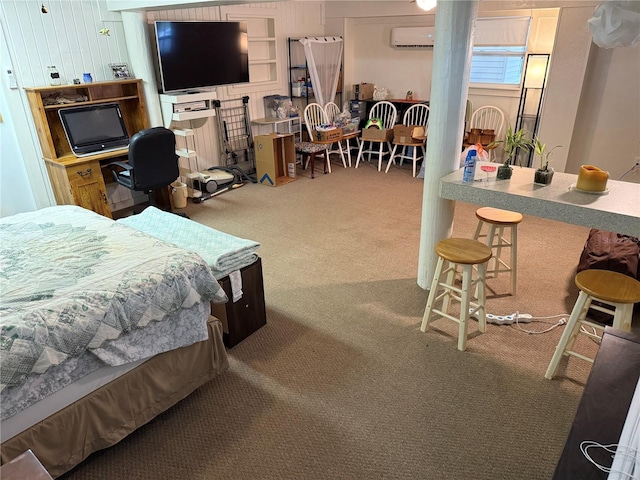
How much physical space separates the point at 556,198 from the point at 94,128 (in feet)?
12.4

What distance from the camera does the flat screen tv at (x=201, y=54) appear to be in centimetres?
418

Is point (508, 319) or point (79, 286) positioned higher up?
point (79, 286)

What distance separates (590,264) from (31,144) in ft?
14.8

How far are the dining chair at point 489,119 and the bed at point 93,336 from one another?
14.4 feet

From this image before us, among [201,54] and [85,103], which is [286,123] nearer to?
[201,54]

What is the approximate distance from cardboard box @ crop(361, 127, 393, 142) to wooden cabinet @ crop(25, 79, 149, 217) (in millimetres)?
2982

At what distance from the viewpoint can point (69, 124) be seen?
3.76 meters

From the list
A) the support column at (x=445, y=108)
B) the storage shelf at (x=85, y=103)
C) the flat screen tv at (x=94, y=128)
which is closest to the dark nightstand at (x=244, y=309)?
the support column at (x=445, y=108)

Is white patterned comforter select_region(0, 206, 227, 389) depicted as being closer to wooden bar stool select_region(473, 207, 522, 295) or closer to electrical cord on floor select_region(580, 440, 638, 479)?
electrical cord on floor select_region(580, 440, 638, 479)

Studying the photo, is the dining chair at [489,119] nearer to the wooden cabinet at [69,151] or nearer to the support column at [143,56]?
the support column at [143,56]

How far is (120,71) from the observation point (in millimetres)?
4090

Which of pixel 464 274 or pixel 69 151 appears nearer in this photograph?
pixel 464 274

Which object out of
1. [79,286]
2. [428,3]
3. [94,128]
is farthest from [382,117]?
[79,286]

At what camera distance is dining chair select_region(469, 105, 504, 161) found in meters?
5.32
